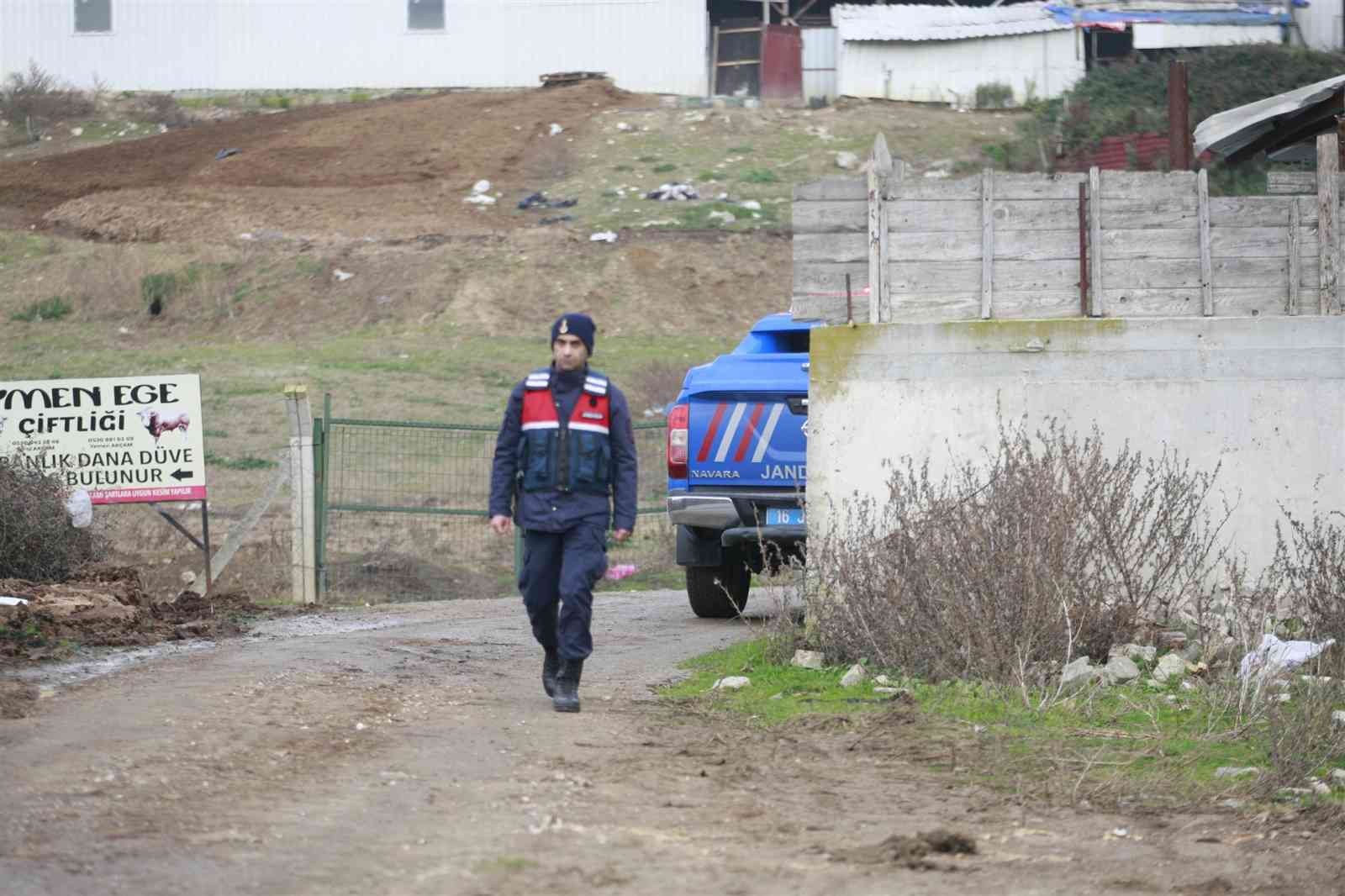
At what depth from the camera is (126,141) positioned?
42188 millimetres

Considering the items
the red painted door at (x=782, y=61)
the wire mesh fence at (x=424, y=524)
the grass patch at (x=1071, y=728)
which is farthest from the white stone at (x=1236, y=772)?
the red painted door at (x=782, y=61)

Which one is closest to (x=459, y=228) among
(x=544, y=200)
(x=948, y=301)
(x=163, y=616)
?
(x=544, y=200)

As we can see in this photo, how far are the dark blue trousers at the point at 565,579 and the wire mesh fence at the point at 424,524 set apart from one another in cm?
847

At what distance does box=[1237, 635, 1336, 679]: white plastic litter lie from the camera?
766cm

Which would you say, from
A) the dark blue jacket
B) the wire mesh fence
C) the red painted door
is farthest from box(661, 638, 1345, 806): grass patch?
the red painted door

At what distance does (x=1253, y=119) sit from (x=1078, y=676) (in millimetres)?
5046

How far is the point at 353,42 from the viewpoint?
44781 mm

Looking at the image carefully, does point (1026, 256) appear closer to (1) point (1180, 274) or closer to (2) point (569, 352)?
(1) point (1180, 274)

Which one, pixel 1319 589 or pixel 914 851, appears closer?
pixel 914 851

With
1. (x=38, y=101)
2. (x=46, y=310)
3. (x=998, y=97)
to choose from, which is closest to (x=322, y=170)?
(x=46, y=310)

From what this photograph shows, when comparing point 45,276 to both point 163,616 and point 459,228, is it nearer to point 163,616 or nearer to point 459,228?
point 459,228

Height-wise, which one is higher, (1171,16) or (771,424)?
(1171,16)

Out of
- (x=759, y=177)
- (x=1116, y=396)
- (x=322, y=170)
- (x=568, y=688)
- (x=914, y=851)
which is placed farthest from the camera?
(x=322, y=170)

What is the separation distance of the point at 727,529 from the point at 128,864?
705cm
